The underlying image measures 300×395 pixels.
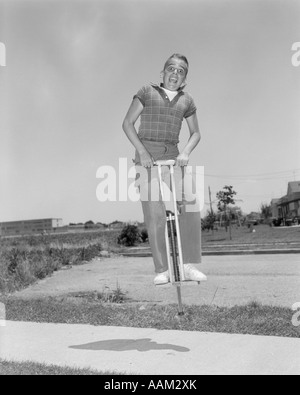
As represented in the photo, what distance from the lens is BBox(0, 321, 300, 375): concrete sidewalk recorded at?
4180 millimetres

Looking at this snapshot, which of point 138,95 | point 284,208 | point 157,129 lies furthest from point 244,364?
point 284,208

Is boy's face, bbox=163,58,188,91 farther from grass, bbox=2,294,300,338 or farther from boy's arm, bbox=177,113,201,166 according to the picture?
grass, bbox=2,294,300,338

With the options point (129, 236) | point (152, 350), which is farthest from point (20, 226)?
point (129, 236)

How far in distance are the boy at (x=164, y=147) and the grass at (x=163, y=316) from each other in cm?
216

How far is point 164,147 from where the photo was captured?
348 cm

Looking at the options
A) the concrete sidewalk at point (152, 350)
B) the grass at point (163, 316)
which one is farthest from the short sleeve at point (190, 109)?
the grass at point (163, 316)

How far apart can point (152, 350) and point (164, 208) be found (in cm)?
210

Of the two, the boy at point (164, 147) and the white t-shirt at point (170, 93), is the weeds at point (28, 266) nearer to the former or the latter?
the boy at point (164, 147)

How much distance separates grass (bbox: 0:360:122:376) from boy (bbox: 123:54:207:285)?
4.47ft

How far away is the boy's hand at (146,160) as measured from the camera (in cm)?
330

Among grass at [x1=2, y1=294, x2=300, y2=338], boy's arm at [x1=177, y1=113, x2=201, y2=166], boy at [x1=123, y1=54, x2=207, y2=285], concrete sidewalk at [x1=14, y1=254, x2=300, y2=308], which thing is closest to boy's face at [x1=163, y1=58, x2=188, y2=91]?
boy at [x1=123, y1=54, x2=207, y2=285]
